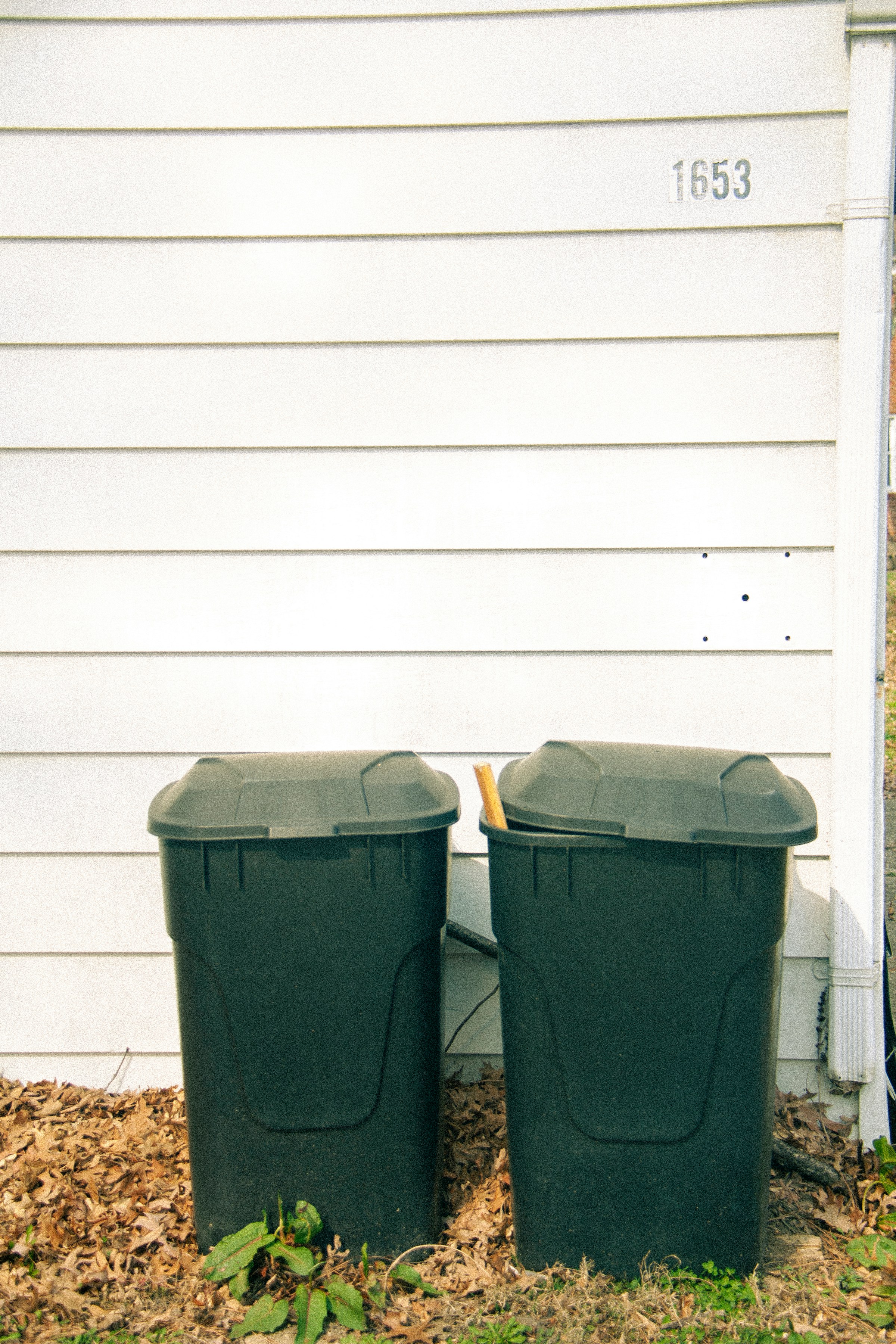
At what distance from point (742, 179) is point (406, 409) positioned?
112 cm

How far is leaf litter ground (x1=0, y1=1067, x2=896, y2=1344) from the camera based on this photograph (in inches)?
79.3

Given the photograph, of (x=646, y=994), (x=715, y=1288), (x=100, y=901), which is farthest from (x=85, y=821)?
(x=715, y=1288)

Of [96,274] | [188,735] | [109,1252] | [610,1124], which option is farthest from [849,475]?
[109,1252]

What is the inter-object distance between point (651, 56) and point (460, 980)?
269cm

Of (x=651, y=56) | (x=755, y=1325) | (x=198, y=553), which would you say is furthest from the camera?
(x=198, y=553)

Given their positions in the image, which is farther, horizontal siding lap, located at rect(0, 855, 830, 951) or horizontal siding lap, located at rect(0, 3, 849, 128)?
horizontal siding lap, located at rect(0, 855, 830, 951)

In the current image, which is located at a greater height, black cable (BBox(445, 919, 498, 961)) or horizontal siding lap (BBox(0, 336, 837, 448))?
horizontal siding lap (BBox(0, 336, 837, 448))

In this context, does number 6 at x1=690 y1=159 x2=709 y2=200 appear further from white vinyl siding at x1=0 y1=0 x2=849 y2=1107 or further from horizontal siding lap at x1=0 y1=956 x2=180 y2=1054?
horizontal siding lap at x1=0 y1=956 x2=180 y2=1054

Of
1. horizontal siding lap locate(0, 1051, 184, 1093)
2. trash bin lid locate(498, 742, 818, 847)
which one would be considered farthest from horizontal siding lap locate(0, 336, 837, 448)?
horizontal siding lap locate(0, 1051, 184, 1093)

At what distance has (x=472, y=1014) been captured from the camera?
2816 millimetres

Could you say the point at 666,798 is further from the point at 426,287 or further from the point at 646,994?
the point at 426,287

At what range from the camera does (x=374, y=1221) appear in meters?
2.17

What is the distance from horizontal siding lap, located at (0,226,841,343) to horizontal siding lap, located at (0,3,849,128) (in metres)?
0.34

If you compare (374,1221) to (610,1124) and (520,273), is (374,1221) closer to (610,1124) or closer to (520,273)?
(610,1124)
